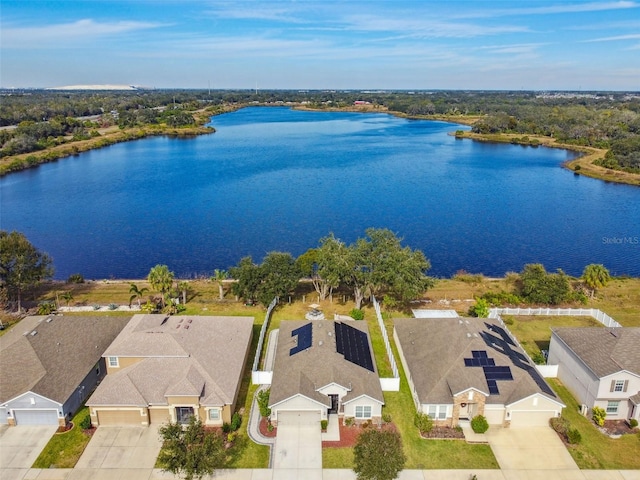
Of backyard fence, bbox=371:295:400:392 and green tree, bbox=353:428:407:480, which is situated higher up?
green tree, bbox=353:428:407:480

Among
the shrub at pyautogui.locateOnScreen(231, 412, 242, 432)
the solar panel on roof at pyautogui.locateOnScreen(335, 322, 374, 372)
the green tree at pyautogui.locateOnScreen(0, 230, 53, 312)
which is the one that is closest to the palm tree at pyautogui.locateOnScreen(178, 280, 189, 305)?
the green tree at pyautogui.locateOnScreen(0, 230, 53, 312)

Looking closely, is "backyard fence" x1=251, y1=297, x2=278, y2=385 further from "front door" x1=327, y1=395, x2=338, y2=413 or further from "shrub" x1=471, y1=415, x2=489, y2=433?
"shrub" x1=471, y1=415, x2=489, y2=433

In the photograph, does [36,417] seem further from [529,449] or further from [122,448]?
[529,449]

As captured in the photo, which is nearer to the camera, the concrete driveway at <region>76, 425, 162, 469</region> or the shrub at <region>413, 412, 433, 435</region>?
the concrete driveway at <region>76, 425, 162, 469</region>

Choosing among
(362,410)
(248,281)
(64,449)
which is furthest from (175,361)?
(248,281)

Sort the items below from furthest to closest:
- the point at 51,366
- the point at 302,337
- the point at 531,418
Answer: the point at 302,337, the point at 51,366, the point at 531,418

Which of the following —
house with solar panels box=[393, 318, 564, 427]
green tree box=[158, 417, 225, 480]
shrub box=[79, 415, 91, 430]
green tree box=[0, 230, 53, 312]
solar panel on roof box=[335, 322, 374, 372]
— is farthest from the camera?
green tree box=[0, 230, 53, 312]

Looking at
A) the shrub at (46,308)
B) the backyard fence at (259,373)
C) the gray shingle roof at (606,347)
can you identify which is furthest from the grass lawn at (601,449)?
the shrub at (46,308)
